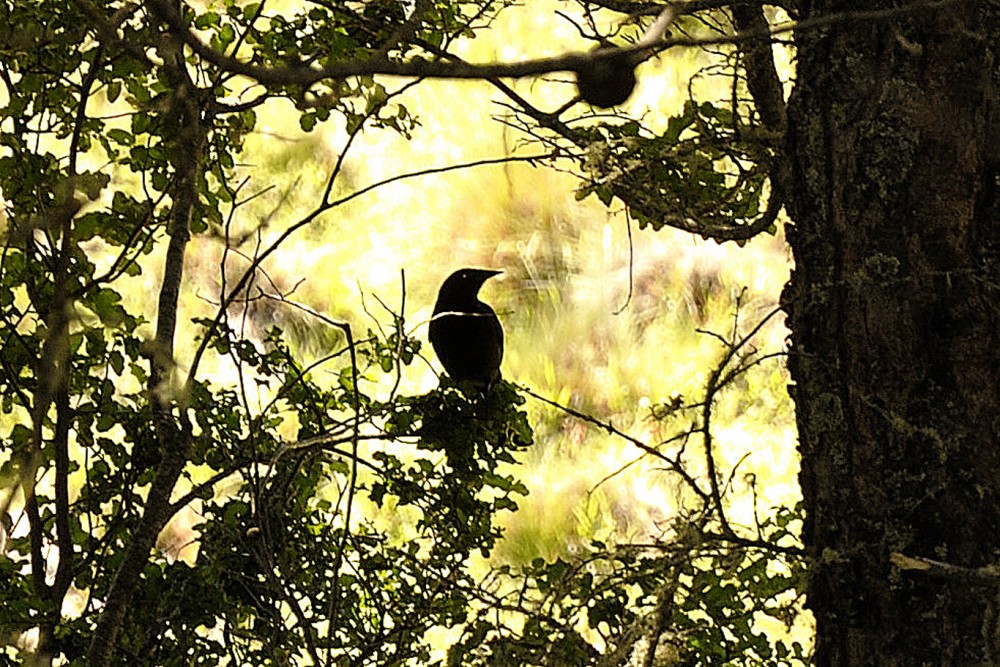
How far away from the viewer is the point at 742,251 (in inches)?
97.8

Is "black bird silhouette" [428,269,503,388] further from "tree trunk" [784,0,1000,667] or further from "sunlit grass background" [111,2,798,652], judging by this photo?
"sunlit grass background" [111,2,798,652]

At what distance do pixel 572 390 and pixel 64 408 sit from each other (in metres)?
1.53

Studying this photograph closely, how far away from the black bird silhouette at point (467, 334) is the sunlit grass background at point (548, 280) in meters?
1.08

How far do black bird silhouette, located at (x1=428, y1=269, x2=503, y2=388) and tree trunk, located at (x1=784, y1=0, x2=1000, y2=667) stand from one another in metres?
0.37

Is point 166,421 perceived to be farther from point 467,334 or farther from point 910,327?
point 910,327

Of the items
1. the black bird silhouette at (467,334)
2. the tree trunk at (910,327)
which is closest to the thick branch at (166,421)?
the black bird silhouette at (467,334)

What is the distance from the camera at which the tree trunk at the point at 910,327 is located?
769 mm

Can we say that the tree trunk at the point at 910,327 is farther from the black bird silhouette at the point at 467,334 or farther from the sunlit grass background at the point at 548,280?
the sunlit grass background at the point at 548,280

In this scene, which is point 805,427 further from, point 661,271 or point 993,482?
point 661,271

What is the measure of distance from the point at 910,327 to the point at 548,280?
5.79 feet

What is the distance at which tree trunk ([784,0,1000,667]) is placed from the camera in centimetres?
77

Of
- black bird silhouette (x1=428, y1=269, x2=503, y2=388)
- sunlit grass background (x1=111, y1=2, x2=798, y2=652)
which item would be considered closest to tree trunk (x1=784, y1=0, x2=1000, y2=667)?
black bird silhouette (x1=428, y1=269, x2=503, y2=388)

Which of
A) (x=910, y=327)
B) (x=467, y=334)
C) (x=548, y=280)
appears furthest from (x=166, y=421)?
(x=548, y=280)

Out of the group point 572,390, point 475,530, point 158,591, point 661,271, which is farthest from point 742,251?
point 158,591
